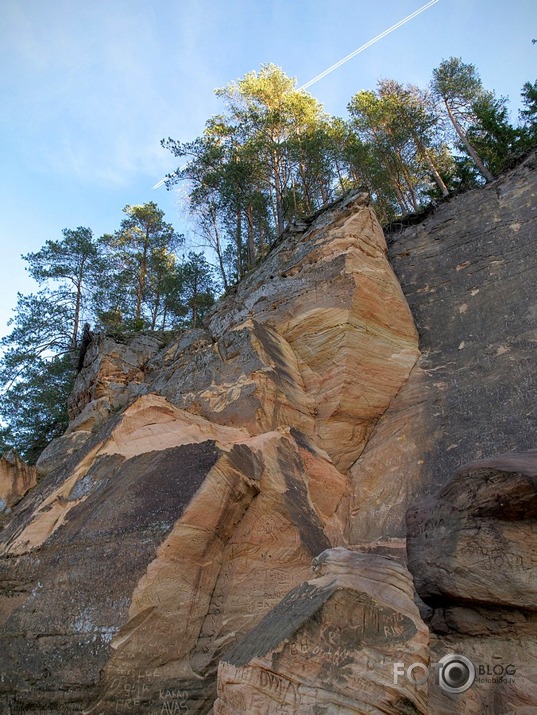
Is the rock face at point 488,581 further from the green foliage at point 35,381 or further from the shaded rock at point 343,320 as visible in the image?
the green foliage at point 35,381

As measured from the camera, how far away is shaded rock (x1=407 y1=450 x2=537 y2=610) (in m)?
5.11

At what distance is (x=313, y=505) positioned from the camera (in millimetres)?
8008

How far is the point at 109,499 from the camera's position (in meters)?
6.86

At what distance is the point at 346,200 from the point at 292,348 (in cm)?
488

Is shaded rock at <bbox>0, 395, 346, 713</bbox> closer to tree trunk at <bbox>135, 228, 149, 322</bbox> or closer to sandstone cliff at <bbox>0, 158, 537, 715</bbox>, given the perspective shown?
sandstone cliff at <bbox>0, 158, 537, 715</bbox>

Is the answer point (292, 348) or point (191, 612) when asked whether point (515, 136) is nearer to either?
point (292, 348)

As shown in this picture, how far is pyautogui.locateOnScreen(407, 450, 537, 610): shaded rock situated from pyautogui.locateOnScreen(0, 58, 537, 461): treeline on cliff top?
15967mm

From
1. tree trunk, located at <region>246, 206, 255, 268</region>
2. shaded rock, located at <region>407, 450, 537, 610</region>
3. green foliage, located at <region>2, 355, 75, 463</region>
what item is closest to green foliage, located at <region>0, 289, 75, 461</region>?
green foliage, located at <region>2, 355, 75, 463</region>

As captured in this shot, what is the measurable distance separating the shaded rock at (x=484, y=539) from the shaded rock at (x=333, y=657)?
1.10 meters

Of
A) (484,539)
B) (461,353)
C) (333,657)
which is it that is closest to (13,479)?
(333,657)

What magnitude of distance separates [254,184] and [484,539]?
60.9 ft

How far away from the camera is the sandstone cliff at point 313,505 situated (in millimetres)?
4574

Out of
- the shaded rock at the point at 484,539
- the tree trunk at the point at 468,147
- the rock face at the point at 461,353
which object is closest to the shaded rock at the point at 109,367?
the rock face at the point at 461,353

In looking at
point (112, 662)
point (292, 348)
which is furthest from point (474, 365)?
point (112, 662)
